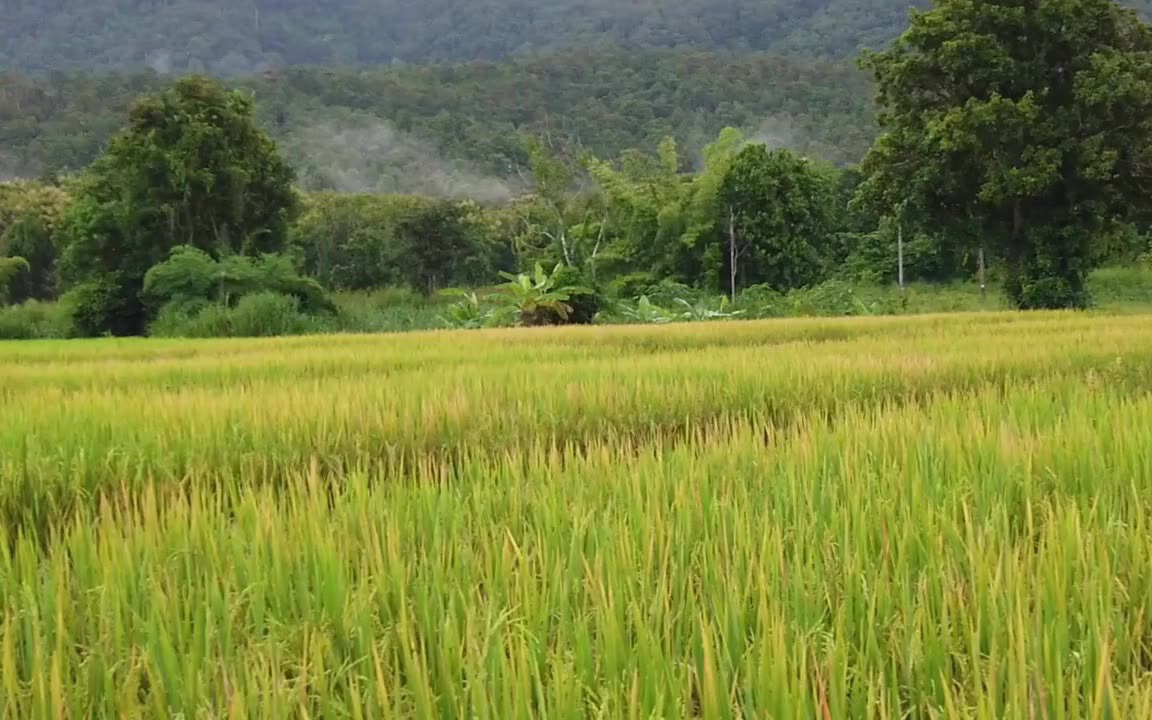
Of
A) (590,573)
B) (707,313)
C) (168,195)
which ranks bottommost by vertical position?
(707,313)

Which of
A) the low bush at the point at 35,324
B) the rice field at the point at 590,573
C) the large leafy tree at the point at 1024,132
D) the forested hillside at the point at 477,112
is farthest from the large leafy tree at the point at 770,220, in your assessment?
the forested hillside at the point at 477,112

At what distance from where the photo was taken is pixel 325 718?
29.5 inches

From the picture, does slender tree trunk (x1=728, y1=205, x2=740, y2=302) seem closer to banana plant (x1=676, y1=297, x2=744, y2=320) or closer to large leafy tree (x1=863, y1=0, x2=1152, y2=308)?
banana plant (x1=676, y1=297, x2=744, y2=320)

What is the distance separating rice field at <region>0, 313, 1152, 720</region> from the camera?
755 mm

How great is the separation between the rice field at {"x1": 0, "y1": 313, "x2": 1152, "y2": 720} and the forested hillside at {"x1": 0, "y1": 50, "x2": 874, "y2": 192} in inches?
2713

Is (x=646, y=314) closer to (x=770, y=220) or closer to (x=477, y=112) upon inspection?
(x=770, y=220)

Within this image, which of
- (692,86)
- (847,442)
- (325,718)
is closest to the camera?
(325,718)

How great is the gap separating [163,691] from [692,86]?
112 m

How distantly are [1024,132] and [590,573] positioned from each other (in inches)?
634

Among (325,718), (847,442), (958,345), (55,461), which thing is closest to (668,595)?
(325,718)

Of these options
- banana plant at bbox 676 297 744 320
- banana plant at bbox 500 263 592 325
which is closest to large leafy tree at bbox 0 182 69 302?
banana plant at bbox 500 263 592 325

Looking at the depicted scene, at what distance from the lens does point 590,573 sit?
985 millimetres

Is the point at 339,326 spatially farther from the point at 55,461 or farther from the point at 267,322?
the point at 55,461

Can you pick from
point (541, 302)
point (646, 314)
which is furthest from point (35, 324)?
point (646, 314)
